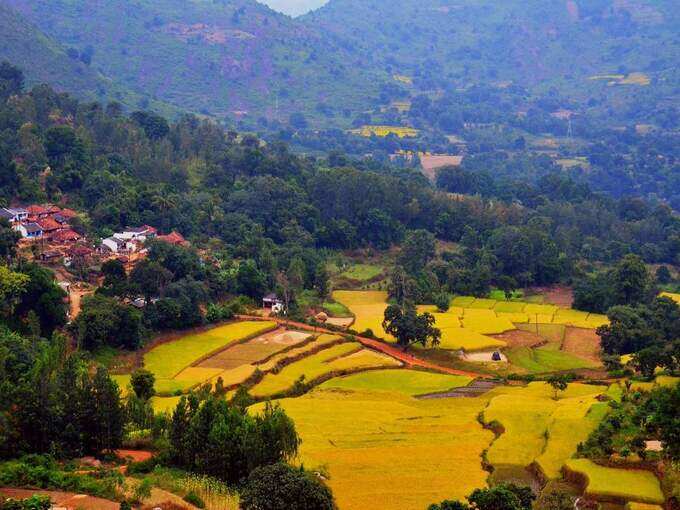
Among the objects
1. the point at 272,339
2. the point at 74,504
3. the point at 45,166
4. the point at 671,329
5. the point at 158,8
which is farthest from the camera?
the point at 158,8

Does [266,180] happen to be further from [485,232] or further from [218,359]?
[218,359]

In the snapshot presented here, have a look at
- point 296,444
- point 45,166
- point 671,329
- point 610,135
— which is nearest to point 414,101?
point 610,135

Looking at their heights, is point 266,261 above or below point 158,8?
below

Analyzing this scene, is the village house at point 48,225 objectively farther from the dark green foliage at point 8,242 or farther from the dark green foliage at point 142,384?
the dark green foliage at point 142,384

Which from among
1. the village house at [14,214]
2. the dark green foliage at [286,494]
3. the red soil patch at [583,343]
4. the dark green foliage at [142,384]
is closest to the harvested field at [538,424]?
the red soil patch at [583,343]

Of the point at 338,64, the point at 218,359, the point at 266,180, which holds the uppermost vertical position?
the point at 338,64

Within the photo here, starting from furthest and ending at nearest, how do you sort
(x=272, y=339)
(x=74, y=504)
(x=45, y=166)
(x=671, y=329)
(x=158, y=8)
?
(x=158, y=8)
(x=45, y=166)
(x=671, y=329)
(x=272, y=339)
(x=74, y=504)

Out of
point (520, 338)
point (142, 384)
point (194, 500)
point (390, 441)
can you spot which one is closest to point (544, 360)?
point (520, 338)

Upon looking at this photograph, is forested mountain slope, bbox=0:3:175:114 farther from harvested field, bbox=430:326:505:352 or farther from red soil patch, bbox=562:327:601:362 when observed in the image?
red soil patch, bbox=562:327:601:362
